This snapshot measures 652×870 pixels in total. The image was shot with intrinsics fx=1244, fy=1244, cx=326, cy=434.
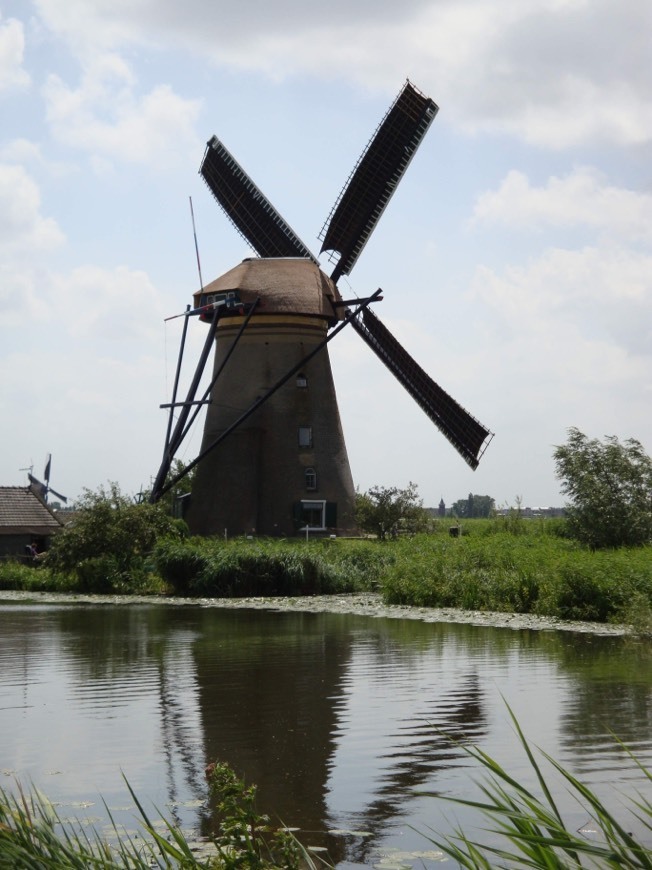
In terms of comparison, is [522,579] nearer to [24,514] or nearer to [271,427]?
[271,427]

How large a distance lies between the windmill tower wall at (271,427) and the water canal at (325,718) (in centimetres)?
1433

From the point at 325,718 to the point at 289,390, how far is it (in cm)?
2337

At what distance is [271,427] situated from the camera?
34.0 meters

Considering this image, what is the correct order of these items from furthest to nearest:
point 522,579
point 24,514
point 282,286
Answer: point 24,514 < point 282,286 < point 522,579

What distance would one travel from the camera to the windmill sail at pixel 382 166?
35.2 m

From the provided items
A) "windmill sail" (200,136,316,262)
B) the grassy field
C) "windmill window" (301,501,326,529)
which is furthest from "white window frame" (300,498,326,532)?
"windmill sail" (200,136,316,262)

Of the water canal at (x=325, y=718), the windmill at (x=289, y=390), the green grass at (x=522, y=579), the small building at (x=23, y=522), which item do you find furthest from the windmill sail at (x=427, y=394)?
the water canal at (x=325, y=718)

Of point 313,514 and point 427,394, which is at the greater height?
point 427,394

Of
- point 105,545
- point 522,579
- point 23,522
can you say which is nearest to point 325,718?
point 522,579

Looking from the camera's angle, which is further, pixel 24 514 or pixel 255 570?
pixel 24 514

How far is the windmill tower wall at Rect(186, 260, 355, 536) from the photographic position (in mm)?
33594

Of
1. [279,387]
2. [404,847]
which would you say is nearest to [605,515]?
[279,387]

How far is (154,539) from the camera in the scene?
3038 cm

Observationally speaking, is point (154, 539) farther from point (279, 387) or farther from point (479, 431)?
point (479, 431)
